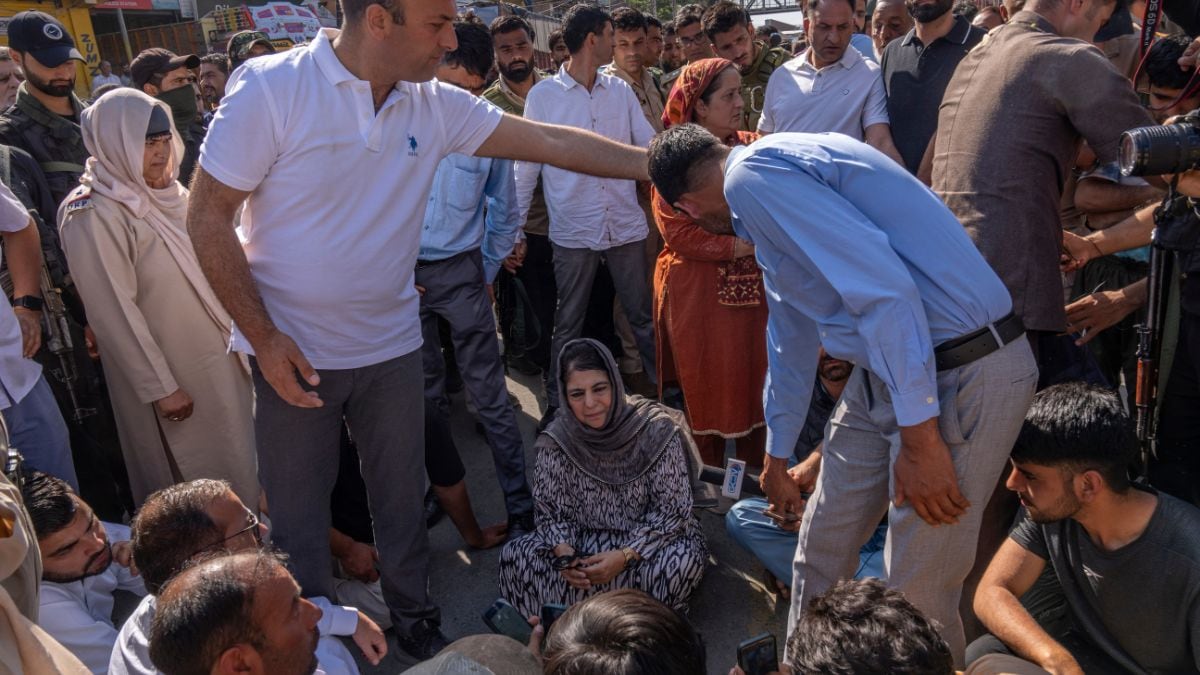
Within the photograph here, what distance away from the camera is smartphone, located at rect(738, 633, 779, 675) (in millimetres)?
1888

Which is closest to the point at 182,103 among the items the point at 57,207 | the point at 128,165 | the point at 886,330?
the point at 57,207

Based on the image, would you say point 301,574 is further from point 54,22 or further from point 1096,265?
point 54,22

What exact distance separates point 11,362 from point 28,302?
37 cm

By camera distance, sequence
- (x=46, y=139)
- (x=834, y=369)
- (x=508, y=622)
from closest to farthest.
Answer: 1. (x=508, y=622)
2. (x=834, y=369)
3. (x=46, y=139)

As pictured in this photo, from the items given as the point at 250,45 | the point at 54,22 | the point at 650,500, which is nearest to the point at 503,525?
the point at 650,500

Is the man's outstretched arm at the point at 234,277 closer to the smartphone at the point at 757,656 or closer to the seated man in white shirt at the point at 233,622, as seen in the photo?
the seated man in white shirt at the point at 233,622

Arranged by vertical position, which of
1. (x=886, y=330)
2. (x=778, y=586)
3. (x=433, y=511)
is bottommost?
(x=433, y=511)

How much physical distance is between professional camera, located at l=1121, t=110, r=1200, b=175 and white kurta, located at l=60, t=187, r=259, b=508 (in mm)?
3065

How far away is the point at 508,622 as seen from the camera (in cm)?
247

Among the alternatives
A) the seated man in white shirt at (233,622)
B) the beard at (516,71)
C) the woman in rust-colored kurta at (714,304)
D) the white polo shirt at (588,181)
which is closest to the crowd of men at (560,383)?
the seated man in white shirt at (233,622)

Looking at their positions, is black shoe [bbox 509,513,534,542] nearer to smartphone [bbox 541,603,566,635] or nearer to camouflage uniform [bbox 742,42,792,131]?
smartphone [bbox 541,603,566,635]

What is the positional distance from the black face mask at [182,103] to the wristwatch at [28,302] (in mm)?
2623

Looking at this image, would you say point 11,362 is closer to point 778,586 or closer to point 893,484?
point 778,586

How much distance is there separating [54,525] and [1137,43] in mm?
4694
